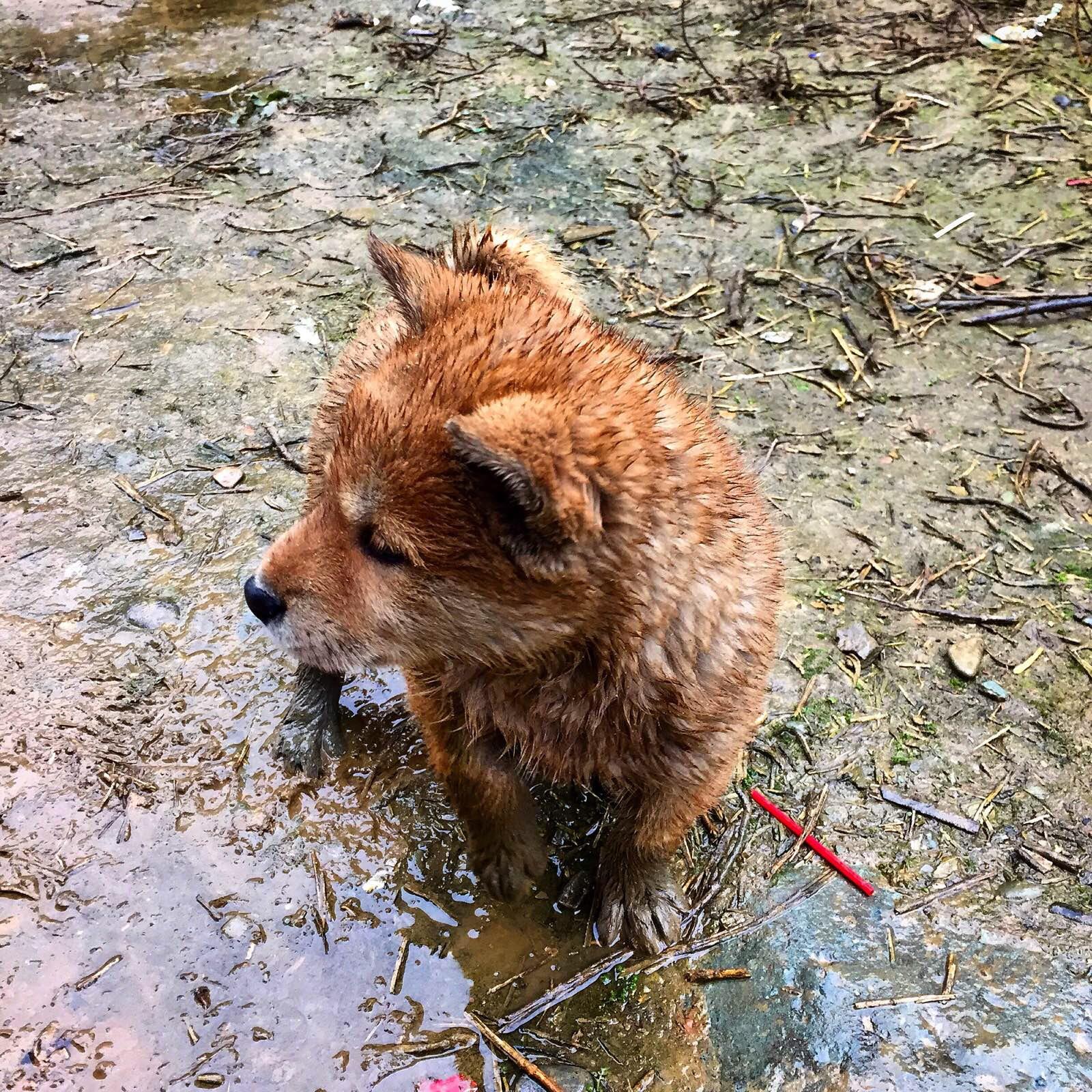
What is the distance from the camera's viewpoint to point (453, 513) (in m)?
2.45

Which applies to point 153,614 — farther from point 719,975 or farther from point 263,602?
Result: point 719,975

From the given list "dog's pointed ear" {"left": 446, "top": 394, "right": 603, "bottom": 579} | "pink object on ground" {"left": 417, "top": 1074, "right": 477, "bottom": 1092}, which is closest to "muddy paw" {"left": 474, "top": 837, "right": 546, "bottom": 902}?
"pink object on ground" {"left": 417, "top": 1074, "right": 477, "bottom": 1092}

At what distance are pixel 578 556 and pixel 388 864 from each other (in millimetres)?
1613

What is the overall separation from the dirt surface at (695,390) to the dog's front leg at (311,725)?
94mm

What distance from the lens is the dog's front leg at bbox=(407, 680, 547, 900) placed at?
3049mm

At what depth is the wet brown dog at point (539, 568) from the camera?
2385 millimetres

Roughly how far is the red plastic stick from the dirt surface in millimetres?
59

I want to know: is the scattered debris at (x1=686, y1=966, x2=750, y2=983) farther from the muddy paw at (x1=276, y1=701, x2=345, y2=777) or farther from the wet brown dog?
the muddy paw at (x1=276, y1=701, x2=345, y2=777)

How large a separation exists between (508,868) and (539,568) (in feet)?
4.51

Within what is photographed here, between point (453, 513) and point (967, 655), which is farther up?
point (453, 513)

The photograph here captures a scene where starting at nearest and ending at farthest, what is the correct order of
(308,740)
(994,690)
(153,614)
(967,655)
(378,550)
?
1. (378,550)
2. (308,740)
3. (994,690)
4. (967,655)
5. (153,614)

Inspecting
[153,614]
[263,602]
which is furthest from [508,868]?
[153,614]

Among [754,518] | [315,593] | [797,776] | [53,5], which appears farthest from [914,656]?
[53,5]

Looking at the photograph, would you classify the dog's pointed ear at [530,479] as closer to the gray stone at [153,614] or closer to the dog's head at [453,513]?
the dog's head at [453,513]
